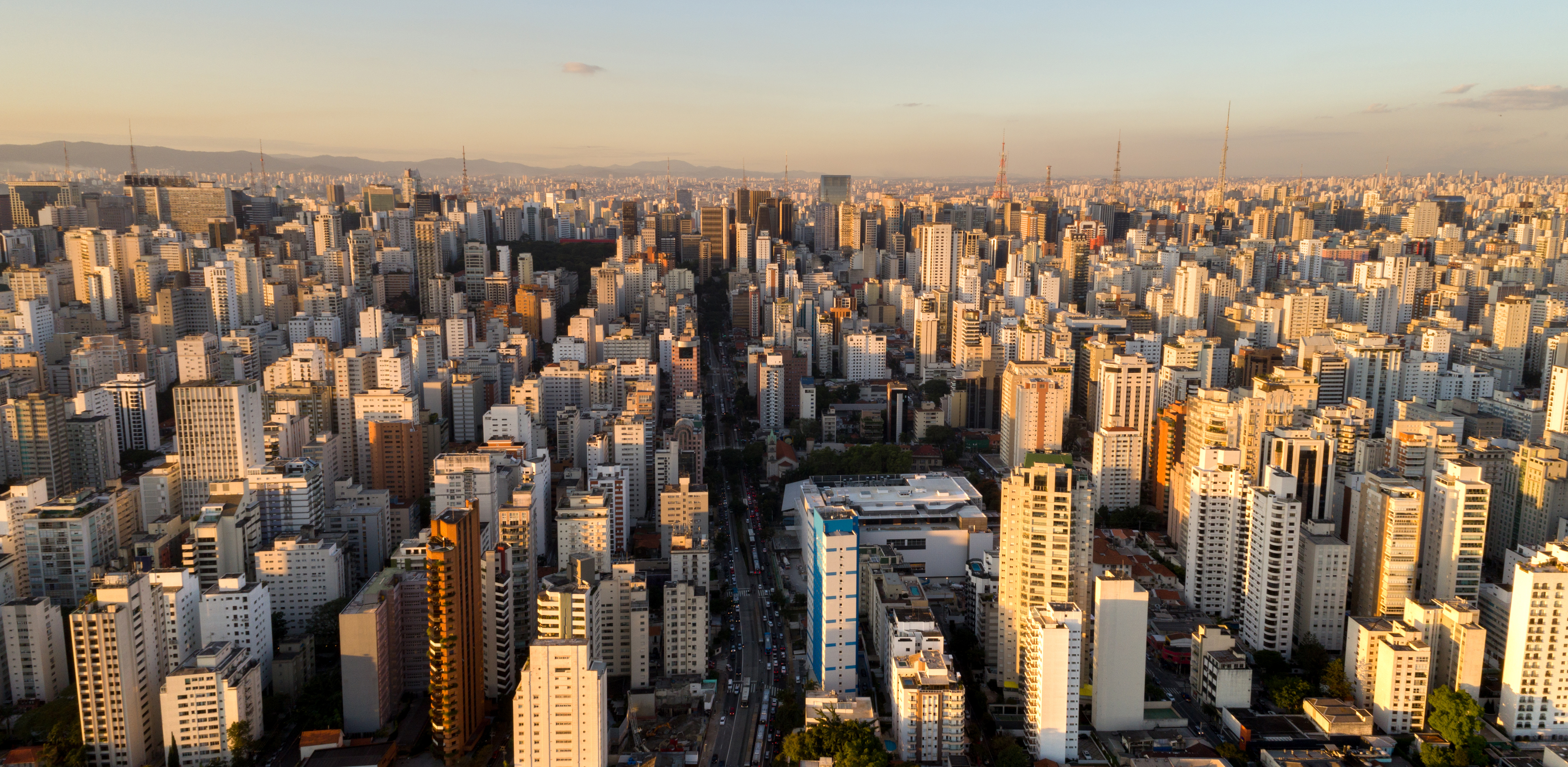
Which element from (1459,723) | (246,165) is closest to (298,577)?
(1459,723)

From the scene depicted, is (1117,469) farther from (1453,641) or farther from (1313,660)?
(1453,641)

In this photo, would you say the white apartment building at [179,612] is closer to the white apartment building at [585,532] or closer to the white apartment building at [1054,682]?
the white apartment building at [585,532]

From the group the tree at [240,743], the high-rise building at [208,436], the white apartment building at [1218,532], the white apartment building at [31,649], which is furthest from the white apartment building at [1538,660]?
the high-rise building at [208,436]

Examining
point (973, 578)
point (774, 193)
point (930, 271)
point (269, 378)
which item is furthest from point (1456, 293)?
point (774, 193)

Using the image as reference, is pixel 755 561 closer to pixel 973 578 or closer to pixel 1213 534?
pixel 973 578

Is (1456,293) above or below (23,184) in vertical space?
below

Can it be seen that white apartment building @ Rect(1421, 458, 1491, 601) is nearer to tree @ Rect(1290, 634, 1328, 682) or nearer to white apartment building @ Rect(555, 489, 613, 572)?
tree @ Rect(1290, 634, 1328, 682)
